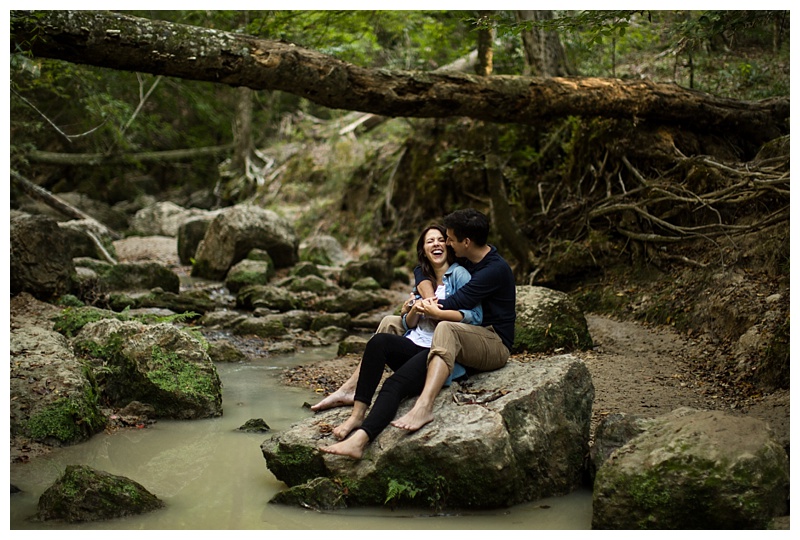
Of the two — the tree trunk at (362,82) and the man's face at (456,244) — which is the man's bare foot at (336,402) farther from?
the tree trunk at (362,82)

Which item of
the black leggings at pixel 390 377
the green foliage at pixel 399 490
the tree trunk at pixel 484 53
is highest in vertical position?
the tree trunk at pixel 484 53

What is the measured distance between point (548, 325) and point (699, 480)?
3949 millimetres

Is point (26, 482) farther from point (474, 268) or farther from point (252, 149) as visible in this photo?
point (252, 149)

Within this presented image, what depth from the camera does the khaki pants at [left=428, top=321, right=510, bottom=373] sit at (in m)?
4.20

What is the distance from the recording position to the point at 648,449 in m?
3.50

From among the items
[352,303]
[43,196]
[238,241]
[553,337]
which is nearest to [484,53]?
[352,303]

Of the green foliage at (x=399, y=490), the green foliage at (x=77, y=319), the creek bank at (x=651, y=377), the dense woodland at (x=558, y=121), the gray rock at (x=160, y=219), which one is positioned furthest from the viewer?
the gray rock at (x=160, y=219)

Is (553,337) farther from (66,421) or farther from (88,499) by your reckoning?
(88,499)

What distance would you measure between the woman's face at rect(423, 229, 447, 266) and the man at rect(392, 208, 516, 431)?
13 centimetres

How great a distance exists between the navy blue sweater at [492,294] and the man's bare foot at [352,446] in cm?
97

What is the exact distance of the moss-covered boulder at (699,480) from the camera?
320cm

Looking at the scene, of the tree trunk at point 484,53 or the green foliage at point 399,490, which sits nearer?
the green foliage at point 399,490

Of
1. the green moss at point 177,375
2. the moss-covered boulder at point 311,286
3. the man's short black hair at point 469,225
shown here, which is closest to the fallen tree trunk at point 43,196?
the moss-covered boulder at point 311,286

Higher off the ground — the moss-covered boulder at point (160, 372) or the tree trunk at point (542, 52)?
the tree trunk at point (542, 52)
